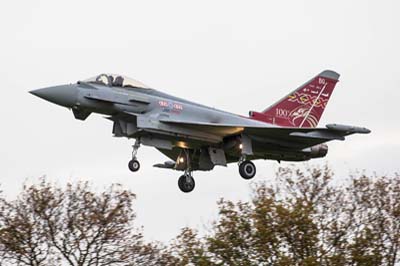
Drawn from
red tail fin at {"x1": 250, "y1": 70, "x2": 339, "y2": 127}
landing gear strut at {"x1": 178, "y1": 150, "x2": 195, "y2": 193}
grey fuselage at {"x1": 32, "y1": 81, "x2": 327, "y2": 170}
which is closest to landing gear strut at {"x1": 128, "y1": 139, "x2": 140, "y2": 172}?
grey fuselage at {"x1": 32, "y1": 81, "x2": 327, "y2": 170}

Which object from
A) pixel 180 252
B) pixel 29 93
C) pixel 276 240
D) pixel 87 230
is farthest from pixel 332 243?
pixel 29 93

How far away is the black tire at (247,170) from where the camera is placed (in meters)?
40.8

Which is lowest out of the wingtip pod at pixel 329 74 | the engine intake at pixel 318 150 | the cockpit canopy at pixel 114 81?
the engine intake at pixel 318 150

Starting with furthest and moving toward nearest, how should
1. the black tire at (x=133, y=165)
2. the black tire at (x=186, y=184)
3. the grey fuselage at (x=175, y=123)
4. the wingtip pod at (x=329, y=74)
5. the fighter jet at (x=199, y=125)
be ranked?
the wingtip pod at (x=329, y=74) → the black tire at (x=186, y=184) → the fighter jet at (x=199, y=125) → the grey fuselage at (x=175, y=123) → the black tire at (x=133, y=165)

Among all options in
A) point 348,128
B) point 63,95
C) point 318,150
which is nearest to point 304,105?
point 318,150

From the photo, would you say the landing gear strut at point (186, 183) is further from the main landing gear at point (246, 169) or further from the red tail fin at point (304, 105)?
the red tail fin at point (304, 105)

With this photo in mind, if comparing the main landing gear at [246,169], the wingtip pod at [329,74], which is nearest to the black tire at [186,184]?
the main landing gear at [246,169]

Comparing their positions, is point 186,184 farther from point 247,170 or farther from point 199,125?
point 199,125

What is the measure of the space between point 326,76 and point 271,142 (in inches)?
204

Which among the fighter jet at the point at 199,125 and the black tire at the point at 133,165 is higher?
the fighter jet at the point at 199,125

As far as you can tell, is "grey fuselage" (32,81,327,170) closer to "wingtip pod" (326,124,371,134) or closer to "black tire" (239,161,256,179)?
"black tire" (239,161,256,179)

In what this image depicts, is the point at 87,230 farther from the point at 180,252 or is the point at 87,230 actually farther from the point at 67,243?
the point at 180,252

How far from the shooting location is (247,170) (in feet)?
134

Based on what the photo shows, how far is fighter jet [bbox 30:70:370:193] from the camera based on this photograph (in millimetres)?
38625
